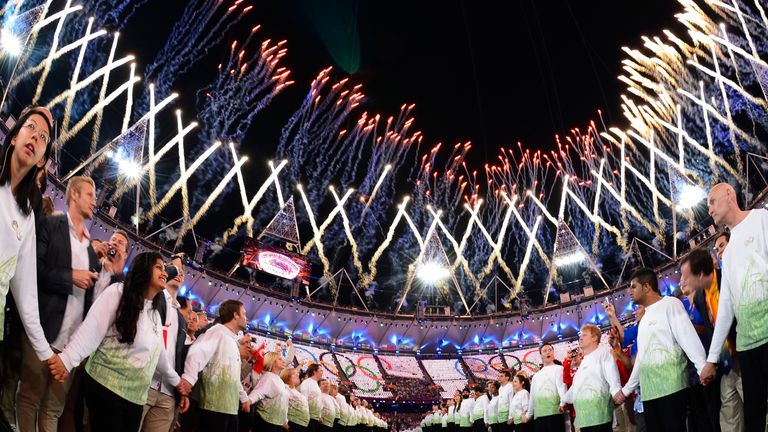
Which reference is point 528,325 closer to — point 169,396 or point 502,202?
point 502,202

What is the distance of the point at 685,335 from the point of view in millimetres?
5023

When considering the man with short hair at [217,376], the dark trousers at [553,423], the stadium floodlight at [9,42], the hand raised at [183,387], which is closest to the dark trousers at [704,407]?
the dark trousers at [553,423]

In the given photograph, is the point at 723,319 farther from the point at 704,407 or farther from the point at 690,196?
the point at 690,196

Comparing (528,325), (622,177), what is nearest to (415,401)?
(528,325)

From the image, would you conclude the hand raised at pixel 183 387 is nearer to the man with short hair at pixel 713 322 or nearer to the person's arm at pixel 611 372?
the person's arm at pixel 611 372

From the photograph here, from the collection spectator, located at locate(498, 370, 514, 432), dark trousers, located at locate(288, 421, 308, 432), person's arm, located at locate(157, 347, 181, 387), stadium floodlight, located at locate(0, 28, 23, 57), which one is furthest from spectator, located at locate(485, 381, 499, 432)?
stadium floodlight, located at locate(0, 28, 23, 57)

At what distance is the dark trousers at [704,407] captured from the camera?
4.82 m

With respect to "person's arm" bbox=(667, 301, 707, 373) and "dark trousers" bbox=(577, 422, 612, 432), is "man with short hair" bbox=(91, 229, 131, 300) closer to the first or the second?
"person's arm" bbox=(667, 301, 707, 373)

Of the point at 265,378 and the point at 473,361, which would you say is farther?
the point at 473,361

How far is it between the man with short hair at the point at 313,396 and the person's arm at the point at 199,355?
19.8 feet

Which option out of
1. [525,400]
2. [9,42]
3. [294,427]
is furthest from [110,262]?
[9,42]

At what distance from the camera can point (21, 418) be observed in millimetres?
3656

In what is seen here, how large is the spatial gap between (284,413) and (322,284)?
40.5m

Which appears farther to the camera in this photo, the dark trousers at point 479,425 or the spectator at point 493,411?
the dark trousers at point 479,425
